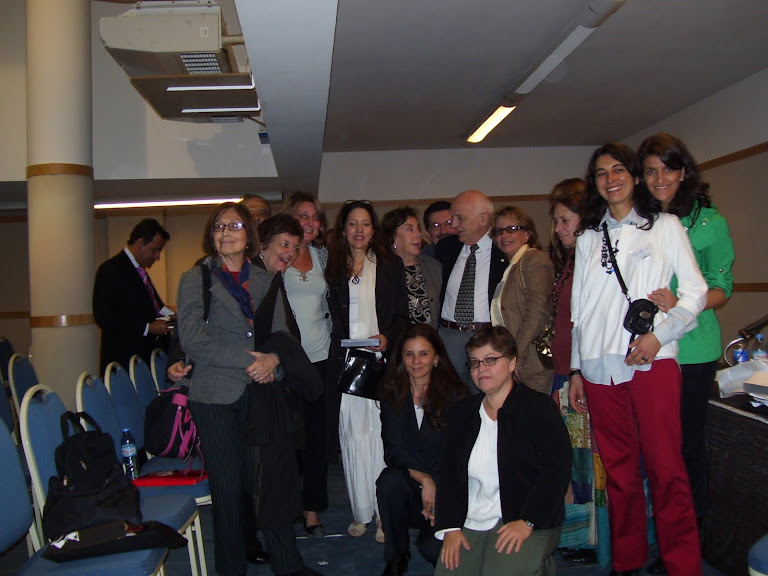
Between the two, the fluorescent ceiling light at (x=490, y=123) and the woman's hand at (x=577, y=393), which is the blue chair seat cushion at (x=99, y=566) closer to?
the woman's hand at (x=577, y=393)

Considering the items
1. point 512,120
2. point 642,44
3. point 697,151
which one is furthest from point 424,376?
point 697,151

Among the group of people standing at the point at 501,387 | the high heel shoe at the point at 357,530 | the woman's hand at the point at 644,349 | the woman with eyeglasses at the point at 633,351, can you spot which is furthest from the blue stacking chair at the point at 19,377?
the woman's hand at the point at 644,349

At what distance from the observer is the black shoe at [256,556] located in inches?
113

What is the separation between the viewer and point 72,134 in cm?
414

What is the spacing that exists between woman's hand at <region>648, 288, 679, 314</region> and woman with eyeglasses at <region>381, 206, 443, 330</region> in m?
1.36

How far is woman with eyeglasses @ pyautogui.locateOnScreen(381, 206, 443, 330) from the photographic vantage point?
337cm

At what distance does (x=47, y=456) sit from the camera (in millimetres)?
2029

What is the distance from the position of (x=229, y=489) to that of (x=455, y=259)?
1858 millimetres

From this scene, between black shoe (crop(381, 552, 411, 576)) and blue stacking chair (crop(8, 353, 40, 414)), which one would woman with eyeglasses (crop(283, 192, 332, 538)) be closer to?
black shoe (crop(381, 552, 411, 576))

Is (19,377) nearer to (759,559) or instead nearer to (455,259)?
(455,259)

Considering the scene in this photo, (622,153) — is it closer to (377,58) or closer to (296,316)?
(296,316)

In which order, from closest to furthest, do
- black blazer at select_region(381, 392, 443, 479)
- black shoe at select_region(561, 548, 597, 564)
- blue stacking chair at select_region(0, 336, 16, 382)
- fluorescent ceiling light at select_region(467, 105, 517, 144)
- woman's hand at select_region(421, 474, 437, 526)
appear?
woman's hand at select_region(421, 474, 437, 526)
black blazer at select_region(381, 392, 443, 479)
black shoe at select_region(561, 548, 597, 564)
blue stacking chair at select_region(0, 336, 16, 382)
fluorescent ceiling light at select_region(467, 105, 517, 144)

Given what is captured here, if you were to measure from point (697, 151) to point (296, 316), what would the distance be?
5.23 meters

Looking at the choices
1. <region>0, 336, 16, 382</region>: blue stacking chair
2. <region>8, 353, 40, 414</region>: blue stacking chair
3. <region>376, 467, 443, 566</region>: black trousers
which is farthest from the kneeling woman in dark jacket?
<region>0, 336, 16, 382</region>: blue stacking chair
